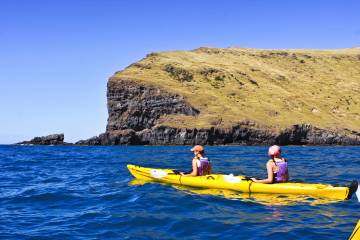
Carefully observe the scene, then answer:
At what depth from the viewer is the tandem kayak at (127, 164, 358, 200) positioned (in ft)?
44.8

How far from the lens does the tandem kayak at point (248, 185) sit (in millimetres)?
13667

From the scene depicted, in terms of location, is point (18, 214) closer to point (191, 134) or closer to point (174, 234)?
Result: point (174, 234)

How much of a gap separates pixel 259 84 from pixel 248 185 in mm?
95367

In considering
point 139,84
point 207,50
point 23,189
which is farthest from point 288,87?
point 23,189

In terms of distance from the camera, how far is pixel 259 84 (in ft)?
356

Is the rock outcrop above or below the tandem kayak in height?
below

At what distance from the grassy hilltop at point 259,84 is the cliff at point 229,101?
0.19 meters

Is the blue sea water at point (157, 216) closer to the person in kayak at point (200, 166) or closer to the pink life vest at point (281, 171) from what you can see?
the person in kayak at point (200, 166)

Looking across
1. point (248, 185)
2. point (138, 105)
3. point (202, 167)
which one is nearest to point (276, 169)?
point (248, 185)

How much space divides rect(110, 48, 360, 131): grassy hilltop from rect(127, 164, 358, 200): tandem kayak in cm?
6079

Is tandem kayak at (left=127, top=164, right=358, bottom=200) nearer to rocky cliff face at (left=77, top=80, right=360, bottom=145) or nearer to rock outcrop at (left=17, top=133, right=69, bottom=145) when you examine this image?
rocky cliff face at (left=77, top=80, right=360, bottom=145)

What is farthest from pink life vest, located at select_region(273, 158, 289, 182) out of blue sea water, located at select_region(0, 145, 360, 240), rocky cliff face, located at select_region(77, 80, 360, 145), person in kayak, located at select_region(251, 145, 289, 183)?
rocky cliff face, located at select_region(77, 80, 360, 145)

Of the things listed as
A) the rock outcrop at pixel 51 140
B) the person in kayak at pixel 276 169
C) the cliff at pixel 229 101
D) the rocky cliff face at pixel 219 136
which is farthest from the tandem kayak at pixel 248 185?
the rock outcrop at pixel 51 140

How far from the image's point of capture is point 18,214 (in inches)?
488
